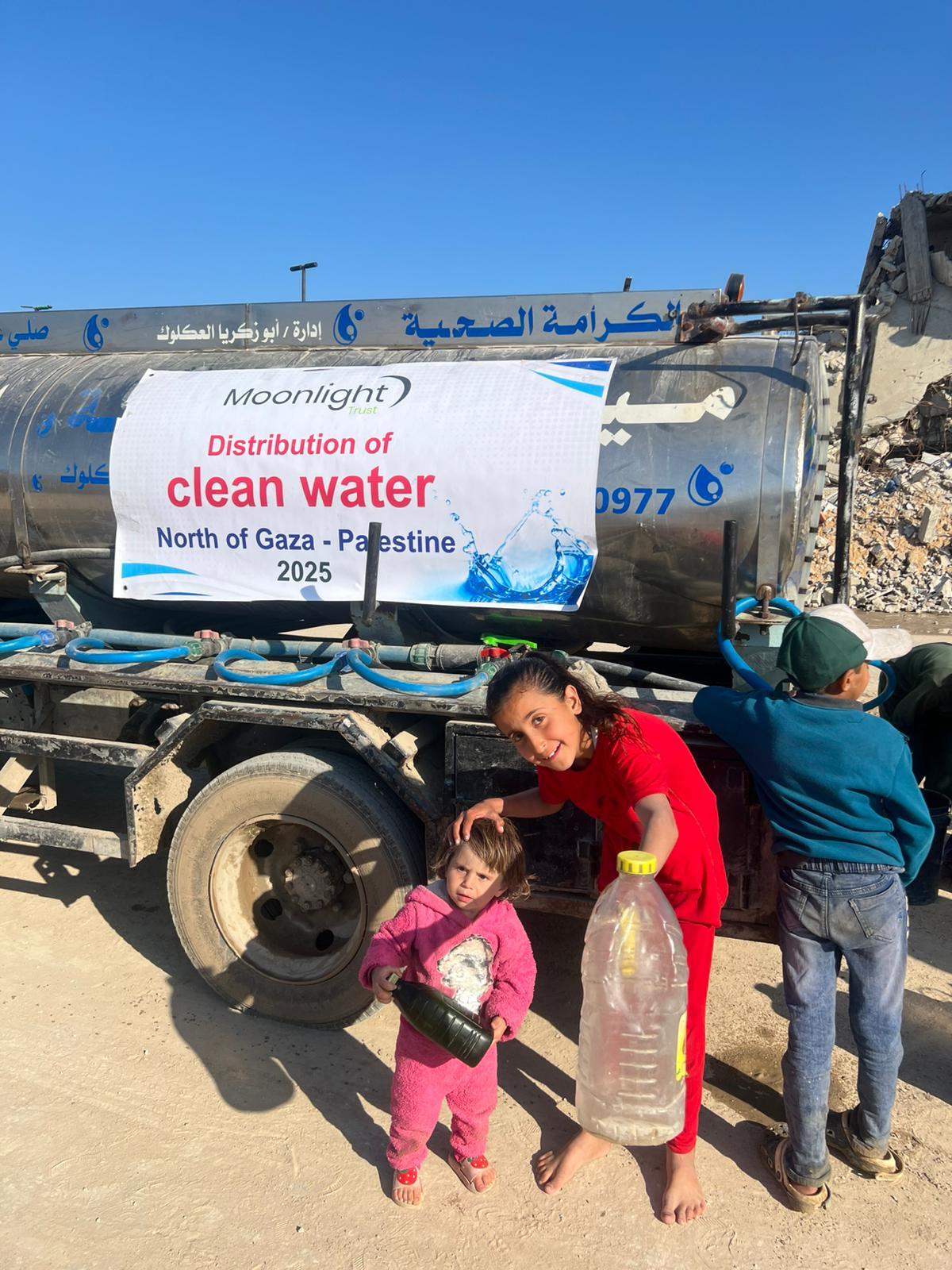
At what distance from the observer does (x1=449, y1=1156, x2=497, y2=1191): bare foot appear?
2795 millimetres

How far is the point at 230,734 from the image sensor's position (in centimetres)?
404

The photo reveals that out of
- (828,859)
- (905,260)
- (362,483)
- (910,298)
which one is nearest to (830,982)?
(828,859)

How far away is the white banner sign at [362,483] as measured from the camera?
3508 millimetres

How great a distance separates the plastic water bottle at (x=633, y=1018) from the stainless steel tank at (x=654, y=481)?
148 cm

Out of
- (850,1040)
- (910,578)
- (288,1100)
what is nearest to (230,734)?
(288,1100)

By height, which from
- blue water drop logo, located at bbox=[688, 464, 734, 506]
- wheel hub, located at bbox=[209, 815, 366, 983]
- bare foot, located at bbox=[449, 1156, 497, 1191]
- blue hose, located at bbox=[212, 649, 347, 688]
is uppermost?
blue water drop logo, located at bbox=[688, 464, 734, 506]

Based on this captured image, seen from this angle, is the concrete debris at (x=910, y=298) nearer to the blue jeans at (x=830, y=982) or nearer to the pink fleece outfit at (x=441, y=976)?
the blue jeans at (x=830, y=982)

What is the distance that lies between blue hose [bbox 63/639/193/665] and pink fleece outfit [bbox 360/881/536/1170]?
153cm

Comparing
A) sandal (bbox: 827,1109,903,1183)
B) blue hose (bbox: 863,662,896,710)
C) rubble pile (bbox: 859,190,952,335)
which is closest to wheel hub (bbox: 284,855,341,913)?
sandal (bbox: 827,1109,903,1183)

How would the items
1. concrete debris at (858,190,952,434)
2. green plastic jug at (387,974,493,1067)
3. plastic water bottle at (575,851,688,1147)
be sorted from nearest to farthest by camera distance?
1. plastic water bottle at (575,851,688,1147)
2. green plastic jug at (387,974,493,1067)
3. concrete debris at (858,190,952,434)

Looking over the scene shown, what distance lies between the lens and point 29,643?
3.93 metres

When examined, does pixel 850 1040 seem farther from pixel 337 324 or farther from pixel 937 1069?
pixel 337 324

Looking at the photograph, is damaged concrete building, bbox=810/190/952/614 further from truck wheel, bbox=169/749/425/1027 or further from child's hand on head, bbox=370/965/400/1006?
child's hand on head, bbox=370/965/400/1006

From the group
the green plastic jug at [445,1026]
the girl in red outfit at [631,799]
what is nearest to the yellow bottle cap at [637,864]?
the girl in red outfit at [631,799]
